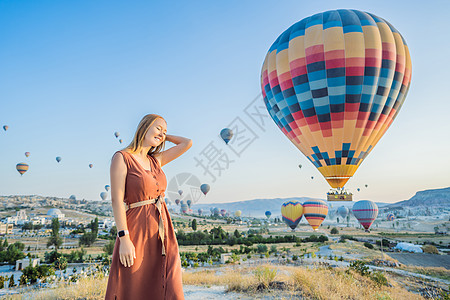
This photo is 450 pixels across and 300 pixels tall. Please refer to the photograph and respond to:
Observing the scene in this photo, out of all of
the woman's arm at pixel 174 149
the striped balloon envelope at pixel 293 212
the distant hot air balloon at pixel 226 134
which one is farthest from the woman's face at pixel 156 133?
the striped balloon envelope at pixel 293 212

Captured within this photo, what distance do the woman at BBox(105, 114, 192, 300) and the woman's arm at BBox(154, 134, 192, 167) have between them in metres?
0.32

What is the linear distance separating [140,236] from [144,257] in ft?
0.57

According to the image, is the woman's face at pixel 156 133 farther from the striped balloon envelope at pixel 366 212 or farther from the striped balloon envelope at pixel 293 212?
the striped balloon envelope at pixel 366 212

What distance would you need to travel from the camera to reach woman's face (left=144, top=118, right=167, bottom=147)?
257 centimetres

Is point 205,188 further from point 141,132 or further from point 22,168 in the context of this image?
point 141,132

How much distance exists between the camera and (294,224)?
41438 mm

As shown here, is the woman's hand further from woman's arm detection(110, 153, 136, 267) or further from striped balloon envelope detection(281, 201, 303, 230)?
striped balloon envelope detection(281, 201, 303, 230)

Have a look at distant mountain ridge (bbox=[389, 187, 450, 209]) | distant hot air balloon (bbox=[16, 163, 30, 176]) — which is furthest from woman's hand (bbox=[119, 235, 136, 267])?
distant mountain ridge (bbox=[389, 187, 450, 209])

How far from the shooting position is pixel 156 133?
8.49 feet

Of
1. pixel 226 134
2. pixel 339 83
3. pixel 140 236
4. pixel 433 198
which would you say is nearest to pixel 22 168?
pixel 226 134

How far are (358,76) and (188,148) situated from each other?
13.1 metres

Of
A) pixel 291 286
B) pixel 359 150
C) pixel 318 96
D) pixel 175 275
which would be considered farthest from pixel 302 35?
pixel 175 275

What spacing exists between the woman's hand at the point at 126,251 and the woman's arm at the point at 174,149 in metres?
0.88

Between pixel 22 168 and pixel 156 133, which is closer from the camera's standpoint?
pixel 156 133
